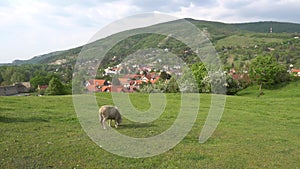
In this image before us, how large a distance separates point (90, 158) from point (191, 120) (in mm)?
11704

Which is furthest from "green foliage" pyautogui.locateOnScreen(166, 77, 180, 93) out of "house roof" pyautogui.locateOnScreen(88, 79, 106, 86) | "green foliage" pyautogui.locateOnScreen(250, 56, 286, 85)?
"green foliage" pyautogui.locateOnScreen(250, 56, 286, 85)

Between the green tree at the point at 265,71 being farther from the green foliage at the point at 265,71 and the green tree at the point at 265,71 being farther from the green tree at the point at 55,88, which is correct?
the green tree at the point at 55,88

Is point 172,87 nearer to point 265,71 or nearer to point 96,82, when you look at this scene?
point 96,82

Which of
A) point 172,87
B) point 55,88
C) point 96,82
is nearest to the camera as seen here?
point 96,82

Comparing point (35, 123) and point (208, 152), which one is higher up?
point (35, 123)

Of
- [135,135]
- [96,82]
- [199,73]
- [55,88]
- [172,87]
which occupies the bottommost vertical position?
[172,87]

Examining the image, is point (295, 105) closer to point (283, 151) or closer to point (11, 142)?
point (283, 151)

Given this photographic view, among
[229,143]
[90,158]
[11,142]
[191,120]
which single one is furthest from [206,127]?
[11,142]

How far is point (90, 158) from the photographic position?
34.9ft

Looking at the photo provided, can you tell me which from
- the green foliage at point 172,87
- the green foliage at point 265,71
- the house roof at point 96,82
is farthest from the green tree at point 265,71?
the house roof at point 96,82

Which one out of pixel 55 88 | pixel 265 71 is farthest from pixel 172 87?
pixel 55 88

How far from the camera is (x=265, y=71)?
6638 cm

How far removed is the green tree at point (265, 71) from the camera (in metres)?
66.1

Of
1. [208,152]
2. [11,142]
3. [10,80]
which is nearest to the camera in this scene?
[11,142]
